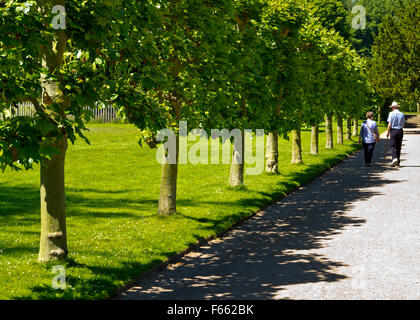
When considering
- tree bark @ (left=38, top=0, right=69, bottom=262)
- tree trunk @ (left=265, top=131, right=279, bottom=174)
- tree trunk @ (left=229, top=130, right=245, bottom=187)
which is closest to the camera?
tree bark @ (left=38, top=0, right=69, bottom=262)

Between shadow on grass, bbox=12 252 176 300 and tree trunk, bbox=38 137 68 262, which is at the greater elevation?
tree trunk, bbox=38 137 68 262

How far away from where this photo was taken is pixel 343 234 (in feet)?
38.8

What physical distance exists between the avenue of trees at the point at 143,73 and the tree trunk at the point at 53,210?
0.05 ft

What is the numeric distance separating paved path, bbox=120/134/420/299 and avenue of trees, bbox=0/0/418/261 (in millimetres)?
2272

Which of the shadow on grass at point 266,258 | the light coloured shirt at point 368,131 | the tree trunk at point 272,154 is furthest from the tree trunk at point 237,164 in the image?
the light coloured shirt at point 368,131

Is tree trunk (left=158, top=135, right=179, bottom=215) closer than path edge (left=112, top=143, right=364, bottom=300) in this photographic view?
No

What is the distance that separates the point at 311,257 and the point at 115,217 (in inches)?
236

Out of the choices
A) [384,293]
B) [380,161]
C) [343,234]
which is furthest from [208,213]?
[380,161]

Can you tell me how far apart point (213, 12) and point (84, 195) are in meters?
8.06

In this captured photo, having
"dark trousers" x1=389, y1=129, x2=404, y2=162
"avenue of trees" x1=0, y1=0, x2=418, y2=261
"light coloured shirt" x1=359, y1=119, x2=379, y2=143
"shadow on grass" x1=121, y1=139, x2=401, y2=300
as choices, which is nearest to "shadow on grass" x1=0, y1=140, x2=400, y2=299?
"shadow on grass" x1=121, y1=139, x2=401, y2=300

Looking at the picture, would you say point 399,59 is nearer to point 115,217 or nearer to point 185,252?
point 115,217

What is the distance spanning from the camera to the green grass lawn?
8.85 m

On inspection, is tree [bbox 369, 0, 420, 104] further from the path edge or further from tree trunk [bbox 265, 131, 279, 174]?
the path edge

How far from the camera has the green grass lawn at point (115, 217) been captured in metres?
8.85
